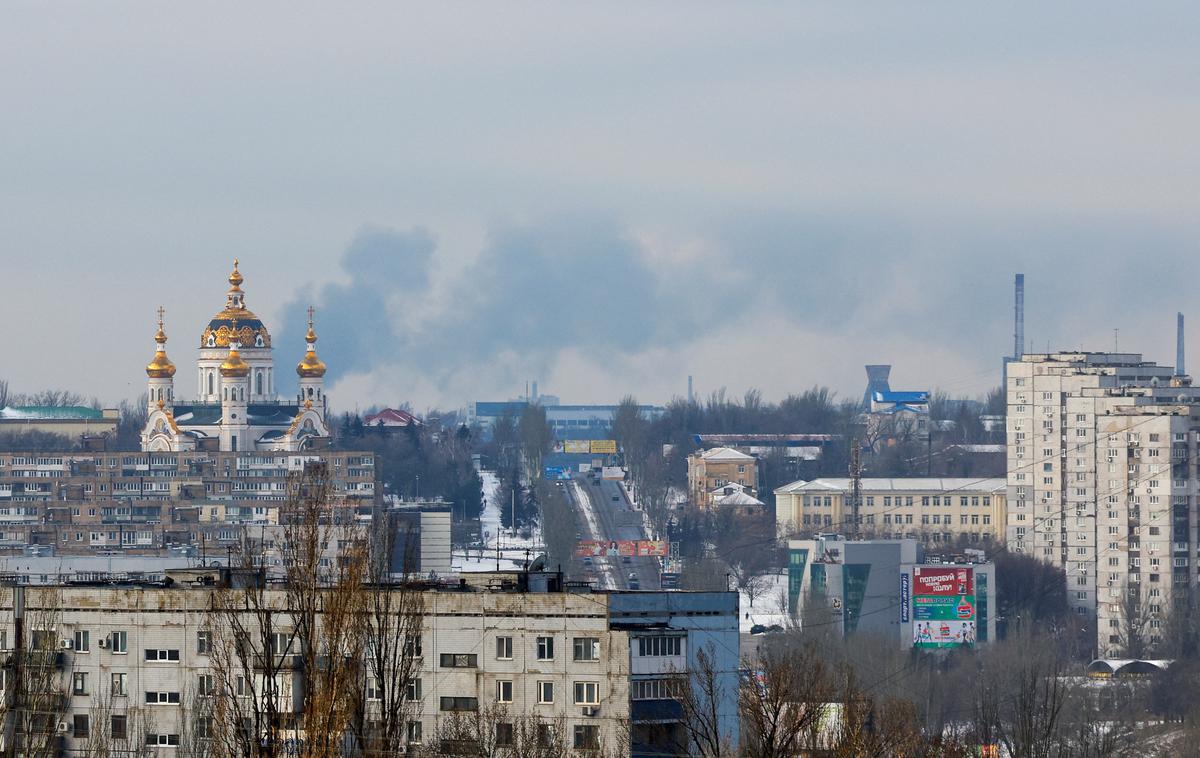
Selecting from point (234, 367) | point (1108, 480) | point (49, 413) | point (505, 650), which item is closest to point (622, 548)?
point (1108, 480)

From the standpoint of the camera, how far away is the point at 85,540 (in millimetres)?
114500

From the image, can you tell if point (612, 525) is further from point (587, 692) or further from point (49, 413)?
point (587, 692)

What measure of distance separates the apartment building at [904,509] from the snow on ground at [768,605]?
552 centimetres

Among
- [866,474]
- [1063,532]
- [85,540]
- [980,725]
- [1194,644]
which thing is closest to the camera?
[980,725]

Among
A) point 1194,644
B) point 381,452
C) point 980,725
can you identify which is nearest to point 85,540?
point 381,452

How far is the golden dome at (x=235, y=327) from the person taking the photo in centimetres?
13388

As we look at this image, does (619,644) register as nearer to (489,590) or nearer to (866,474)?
(489,590)

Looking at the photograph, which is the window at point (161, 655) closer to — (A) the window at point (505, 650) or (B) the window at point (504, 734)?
(A) the window at point (505, 650)

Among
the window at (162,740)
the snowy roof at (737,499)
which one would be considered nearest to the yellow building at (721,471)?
the snowy roof at (737,499)

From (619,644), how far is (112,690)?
20.7 ft

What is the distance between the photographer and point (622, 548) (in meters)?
104

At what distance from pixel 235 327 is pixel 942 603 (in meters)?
58.9

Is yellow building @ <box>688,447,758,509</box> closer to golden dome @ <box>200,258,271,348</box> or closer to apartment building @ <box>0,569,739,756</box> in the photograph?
golden dome @ <box>200,258,271,348</box>

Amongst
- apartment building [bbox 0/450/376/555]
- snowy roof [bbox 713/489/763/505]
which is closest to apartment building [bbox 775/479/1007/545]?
snowy roof [bbox 713/489/763/505]
